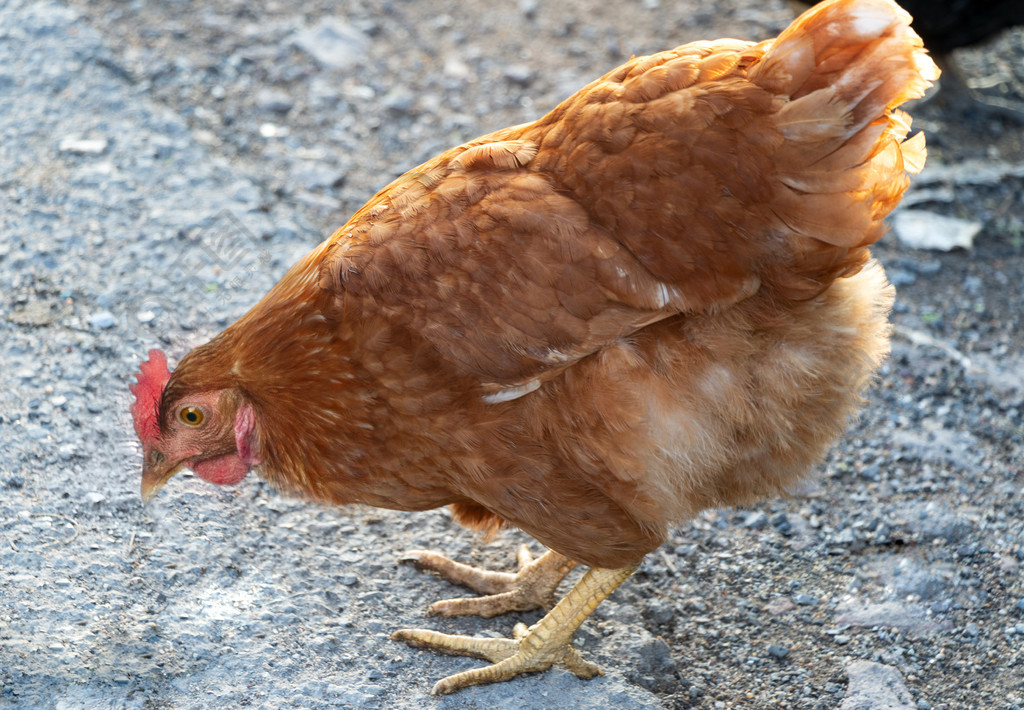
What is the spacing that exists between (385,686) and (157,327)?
1.65 meters

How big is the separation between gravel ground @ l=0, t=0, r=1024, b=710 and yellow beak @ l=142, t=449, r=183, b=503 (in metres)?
0.23

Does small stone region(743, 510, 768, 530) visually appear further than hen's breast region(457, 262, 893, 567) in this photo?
Yes

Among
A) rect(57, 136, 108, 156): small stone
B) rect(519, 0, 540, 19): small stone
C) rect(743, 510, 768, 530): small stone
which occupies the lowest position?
rect(743, 510, 768, 530): small stone

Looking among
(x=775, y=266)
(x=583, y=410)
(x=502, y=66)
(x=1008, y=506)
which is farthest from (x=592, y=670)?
(x=502, y=66)

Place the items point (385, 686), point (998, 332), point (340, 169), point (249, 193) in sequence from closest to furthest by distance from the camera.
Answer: point (385, 686)
point (998, 332)
point (249, 193)
point (340, 169)

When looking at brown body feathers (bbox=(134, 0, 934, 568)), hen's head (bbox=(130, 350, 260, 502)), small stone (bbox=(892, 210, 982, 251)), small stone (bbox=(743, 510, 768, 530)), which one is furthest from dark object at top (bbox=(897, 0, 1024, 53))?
hen's head (bbox=(130, 350, 260, 502))

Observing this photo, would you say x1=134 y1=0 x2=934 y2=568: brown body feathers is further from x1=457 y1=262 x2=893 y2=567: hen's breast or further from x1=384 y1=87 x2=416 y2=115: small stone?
x1=384 y1=87 x2=416 y2=115: small stone

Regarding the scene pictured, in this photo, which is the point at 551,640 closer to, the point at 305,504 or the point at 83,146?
the point at 305,504

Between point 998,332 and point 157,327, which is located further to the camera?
point 998,332

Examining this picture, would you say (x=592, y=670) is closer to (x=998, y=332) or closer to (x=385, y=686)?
(x=385, y=686)

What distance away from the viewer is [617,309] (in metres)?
2.21

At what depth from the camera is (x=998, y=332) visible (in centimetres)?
371

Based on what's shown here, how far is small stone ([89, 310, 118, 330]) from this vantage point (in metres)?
3.35

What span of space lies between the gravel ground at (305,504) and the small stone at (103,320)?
0.01 metres
